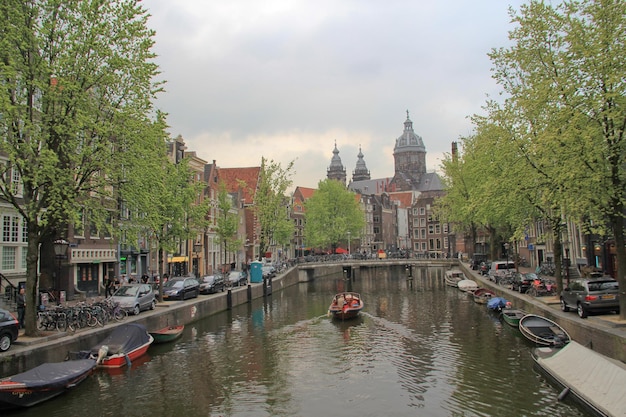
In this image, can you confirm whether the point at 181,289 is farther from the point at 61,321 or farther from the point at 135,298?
the point at 61,321

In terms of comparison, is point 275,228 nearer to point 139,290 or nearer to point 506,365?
point 139,290

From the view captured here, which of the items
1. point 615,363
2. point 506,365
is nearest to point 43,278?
point 506,365

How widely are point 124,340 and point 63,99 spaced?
10.8 metres

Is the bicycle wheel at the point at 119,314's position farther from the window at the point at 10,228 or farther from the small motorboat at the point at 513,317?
the small motorboat at the point at 513,317

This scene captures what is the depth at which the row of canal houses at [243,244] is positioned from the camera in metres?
32.3

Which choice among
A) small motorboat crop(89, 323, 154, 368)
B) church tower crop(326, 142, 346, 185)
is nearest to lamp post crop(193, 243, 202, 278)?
small motorboat crop(89, 323, 154, 368)

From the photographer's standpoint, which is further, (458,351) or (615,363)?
(458,351)

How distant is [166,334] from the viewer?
26.7 m

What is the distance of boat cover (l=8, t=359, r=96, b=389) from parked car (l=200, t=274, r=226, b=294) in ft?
72.0

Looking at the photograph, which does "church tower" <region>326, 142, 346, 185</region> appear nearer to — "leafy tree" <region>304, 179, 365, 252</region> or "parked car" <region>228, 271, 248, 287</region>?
"leafy tree" <region>304, 179, 365, 252</region>

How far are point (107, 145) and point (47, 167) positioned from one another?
3702 mm

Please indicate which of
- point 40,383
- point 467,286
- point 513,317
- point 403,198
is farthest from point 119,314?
point 403,198

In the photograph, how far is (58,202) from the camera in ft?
69.9

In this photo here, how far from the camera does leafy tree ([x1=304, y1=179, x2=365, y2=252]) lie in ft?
290
